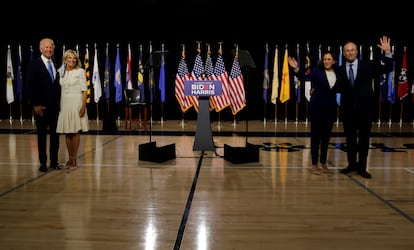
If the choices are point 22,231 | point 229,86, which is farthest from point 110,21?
point 22,231

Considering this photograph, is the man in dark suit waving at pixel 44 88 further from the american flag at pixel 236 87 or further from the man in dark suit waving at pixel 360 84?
the american flag at pixel 236 87

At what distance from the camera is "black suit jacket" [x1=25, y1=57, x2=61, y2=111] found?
511 cm

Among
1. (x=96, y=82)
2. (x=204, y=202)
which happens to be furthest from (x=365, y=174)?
(x=96, y=82)

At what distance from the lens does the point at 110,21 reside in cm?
1180

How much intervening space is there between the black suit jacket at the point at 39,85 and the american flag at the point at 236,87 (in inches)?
238

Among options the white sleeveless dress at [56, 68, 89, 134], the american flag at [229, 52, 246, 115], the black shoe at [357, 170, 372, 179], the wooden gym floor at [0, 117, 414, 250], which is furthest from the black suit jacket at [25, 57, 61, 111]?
the american flag at [229, 52, 246, 115]

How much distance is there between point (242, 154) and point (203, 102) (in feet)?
3.22

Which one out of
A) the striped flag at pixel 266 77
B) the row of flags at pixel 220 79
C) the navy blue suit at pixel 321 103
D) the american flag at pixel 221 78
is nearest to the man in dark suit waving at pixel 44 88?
the navy blue suit at pixel 321 103

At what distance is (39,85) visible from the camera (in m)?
5.14

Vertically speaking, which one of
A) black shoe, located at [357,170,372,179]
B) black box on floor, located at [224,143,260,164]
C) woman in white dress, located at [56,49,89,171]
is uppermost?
woman in white dress, located at [56,49,89,171]

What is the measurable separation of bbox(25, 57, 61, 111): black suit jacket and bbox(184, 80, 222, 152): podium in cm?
185

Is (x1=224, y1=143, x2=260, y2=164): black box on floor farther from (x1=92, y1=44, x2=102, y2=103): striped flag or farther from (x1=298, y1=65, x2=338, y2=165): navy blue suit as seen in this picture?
(x1=92, y1=44, x2=102, y2=103): striped flag

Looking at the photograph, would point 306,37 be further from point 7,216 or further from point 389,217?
point 7,216

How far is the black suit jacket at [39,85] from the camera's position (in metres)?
5.11
